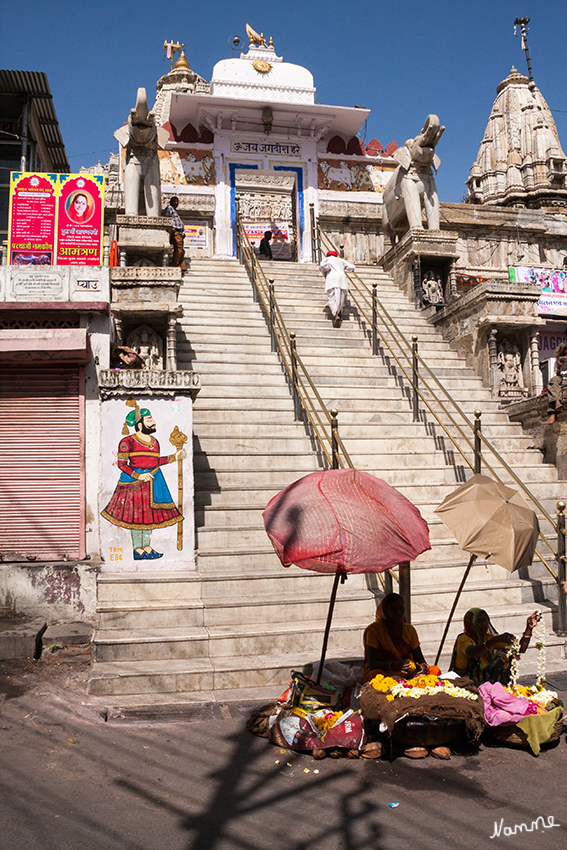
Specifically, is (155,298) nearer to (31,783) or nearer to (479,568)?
(479,568)

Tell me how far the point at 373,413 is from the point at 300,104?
42.1 feet

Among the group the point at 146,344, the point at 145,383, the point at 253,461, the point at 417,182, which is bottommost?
the point at 253,461

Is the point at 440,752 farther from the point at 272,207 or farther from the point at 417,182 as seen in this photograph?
the point at 272,207

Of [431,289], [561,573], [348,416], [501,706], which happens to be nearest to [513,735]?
[501,706]

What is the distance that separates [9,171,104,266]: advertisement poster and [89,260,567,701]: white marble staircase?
234 cm

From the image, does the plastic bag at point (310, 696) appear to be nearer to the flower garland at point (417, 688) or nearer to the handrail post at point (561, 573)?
the flower garland at point (417, 688)

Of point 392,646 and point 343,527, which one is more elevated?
point 343,527

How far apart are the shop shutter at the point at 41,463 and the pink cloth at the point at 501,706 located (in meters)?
5.02

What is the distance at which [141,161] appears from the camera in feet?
47.8

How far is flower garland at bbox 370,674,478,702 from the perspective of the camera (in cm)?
476

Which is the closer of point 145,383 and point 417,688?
point 417,688

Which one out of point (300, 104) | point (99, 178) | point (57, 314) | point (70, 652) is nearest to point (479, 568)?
point (70, 652)

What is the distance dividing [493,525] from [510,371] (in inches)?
304

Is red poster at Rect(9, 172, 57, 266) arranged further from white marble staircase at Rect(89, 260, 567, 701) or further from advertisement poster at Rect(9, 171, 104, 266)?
white marble staircase at Rect(89, 260, 567, 701)
